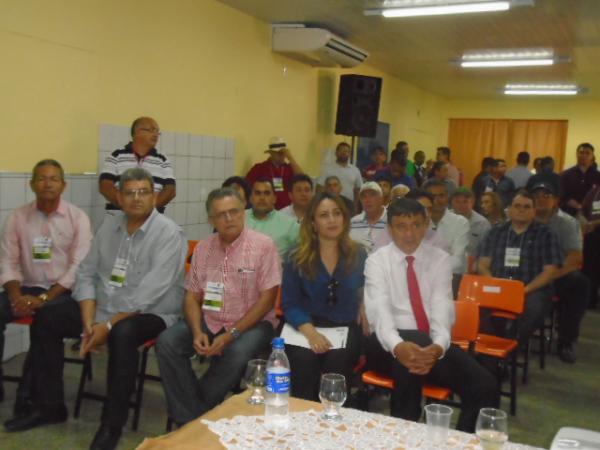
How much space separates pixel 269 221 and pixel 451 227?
4.35 ft

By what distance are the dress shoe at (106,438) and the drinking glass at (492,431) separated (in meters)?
1.92

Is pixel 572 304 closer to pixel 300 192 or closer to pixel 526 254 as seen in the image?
pixel 526 254

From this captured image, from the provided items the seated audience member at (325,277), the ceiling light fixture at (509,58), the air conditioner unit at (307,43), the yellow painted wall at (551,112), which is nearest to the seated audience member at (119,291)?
the seated audience member at (325,277)

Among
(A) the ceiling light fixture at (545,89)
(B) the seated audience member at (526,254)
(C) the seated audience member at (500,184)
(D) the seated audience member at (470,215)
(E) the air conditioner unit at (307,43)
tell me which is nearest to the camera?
(B) the seated audience member at (526,254)

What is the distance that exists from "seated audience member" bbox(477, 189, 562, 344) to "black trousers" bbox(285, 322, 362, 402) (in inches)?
68.0

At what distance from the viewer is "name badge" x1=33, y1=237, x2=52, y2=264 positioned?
11.3 feet

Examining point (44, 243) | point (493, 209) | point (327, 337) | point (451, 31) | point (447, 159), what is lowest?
point (327, 337)

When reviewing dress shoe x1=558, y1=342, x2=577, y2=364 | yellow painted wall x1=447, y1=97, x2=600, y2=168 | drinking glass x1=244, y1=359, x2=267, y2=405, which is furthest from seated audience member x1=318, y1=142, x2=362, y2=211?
yellow painted wall x1=447, y1=97, x2=600, y2=168

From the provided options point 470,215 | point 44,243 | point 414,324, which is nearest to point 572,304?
point 470,215

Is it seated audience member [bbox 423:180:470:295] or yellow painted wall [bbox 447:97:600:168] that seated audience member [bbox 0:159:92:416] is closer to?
seated audience member [bbox 423:180:470:295]

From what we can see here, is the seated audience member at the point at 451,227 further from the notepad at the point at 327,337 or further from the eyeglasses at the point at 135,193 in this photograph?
the eyeglasses at the point at 135,193

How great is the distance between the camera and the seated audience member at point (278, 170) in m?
6.11

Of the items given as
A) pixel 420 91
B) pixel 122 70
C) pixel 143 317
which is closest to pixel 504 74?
pixel 420 91

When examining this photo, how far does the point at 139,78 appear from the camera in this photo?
4.81 meters
